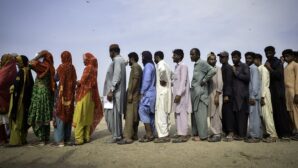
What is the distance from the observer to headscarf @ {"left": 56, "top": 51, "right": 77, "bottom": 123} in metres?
6.96

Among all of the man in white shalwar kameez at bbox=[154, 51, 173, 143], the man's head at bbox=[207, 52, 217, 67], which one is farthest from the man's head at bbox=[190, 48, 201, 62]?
the man in white shalwar kameez at bbox=[154, 51, 173, 143]

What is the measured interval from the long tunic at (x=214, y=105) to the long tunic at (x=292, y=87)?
5.93 feet

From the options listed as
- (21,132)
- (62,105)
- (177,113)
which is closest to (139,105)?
(177,113)

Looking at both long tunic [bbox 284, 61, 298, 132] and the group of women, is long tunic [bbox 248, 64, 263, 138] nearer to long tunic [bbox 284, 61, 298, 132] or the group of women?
long tunic [bbox 284, 61, 298, 132]

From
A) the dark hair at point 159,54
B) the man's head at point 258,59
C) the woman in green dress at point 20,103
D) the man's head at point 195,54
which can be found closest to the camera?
the woman in green dress at point 20,103

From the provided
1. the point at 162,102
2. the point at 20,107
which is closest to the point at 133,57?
the point at 162,102

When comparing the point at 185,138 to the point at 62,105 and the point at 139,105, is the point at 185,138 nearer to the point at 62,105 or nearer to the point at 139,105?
the point at 139,105

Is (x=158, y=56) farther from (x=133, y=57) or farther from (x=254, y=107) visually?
(x=254, y=107)

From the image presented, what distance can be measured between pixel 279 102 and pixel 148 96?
11.8ft

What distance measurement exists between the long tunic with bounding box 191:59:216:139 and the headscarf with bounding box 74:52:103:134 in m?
2.74

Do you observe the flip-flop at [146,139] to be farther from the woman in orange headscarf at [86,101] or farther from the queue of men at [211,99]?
the woman in orange headscarf at [86,101]

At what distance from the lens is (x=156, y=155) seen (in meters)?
5.64

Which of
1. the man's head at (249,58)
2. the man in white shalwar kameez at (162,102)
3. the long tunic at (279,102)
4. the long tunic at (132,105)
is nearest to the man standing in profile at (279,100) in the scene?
the long tunic at (279,102)

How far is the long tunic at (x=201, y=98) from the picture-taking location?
7.15m
